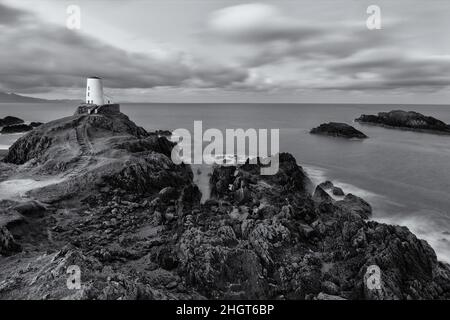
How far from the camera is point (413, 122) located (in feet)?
356

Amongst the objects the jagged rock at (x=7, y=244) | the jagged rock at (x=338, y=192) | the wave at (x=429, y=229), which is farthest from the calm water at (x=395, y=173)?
the jagged rock at (x=7, y=244)

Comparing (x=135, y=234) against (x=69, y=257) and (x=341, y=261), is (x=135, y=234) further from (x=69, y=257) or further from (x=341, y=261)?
(x=341, y=261)

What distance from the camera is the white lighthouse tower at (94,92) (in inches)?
2522

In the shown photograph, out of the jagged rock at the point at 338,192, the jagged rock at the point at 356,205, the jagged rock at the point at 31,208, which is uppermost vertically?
the jagged rock at the point at 31,208

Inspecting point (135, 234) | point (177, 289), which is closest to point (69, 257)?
point (177, 289)

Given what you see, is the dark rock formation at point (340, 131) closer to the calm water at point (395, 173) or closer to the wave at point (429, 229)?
the calm water at point (395, 173)

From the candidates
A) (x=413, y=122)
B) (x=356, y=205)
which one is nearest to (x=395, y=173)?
(x=356, y=205)

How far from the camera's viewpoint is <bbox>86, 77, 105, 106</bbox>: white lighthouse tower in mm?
64062

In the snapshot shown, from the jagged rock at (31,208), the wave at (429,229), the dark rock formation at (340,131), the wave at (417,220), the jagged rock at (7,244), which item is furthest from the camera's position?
the dark rock formation at (340,131)

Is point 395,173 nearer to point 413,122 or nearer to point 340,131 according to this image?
point 340,131

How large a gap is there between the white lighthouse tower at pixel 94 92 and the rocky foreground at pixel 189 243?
98.0 feet

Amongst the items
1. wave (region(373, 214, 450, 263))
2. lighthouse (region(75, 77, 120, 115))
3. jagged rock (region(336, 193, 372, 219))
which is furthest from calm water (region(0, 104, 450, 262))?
lighthouse (region(75, 77, 120, 115))

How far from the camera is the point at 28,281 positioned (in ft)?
51.4

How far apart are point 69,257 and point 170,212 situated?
1216 centimetres
